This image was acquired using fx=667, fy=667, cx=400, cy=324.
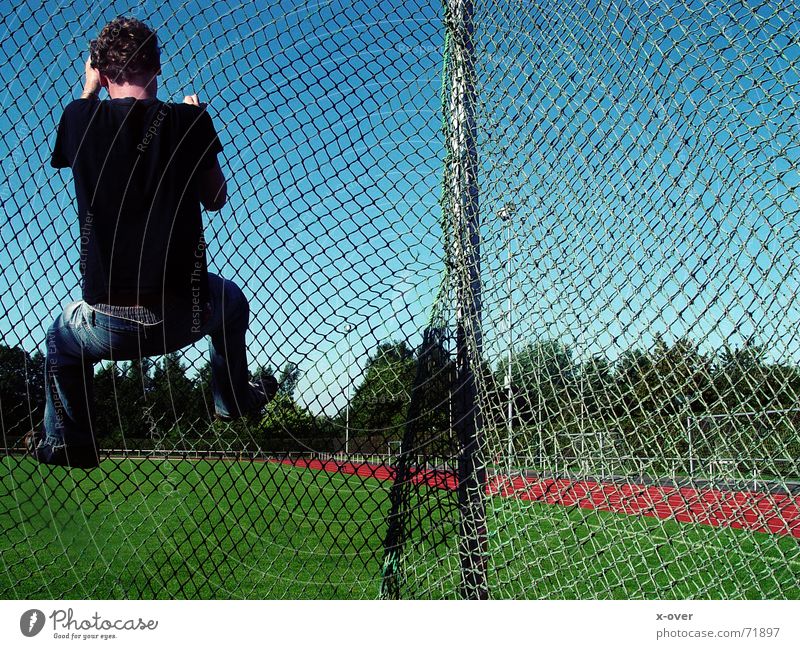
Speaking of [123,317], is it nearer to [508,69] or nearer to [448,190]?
[448,190]

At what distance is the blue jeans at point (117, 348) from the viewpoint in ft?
4.80

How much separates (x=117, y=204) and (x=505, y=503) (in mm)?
1395

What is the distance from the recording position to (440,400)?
202 centimetres

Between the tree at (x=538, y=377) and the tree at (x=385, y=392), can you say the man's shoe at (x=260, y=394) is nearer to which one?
the tree at (x=385, y=392)

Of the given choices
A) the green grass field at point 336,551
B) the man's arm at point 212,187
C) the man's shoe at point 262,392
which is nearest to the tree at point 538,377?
the green grass field at point 336,551

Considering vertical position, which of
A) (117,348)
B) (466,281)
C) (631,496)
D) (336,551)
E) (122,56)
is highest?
(122,56)

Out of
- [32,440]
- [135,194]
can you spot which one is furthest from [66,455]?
[135,194]

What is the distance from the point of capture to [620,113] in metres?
1.90

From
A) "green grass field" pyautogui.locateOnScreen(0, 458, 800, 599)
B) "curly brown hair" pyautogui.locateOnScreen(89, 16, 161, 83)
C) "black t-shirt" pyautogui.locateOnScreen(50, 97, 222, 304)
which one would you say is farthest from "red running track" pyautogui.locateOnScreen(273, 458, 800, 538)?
"curly brown hair" pyautogui.locateOnScreen(89, 16, 161, 83)

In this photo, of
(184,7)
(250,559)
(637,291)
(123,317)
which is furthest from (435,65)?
(250,559)

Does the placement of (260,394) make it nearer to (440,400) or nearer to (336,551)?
(440,400)

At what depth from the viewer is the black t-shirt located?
142 cm

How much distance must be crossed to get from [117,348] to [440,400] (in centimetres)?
93

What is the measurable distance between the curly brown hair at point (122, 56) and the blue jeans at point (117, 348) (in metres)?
0.50
